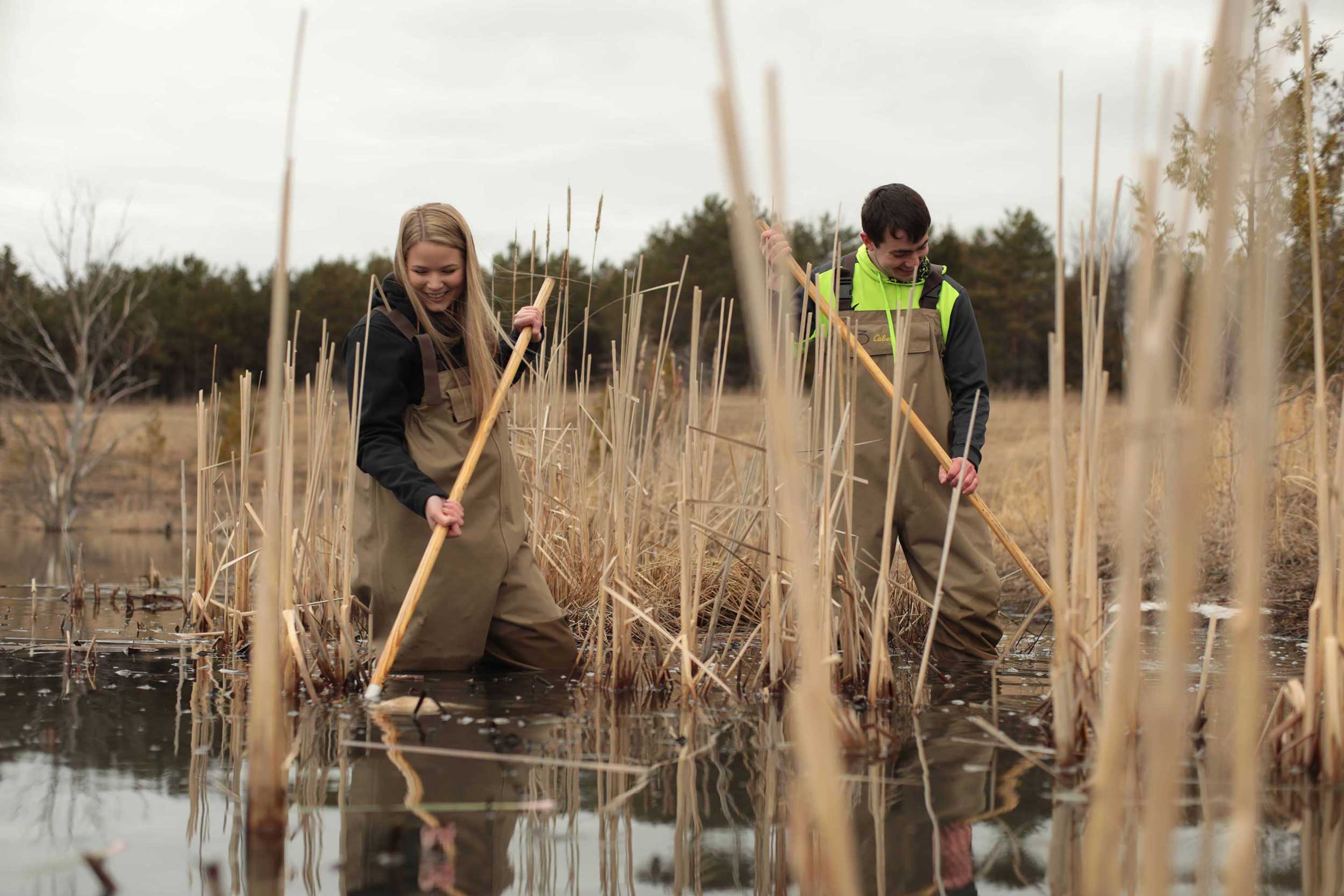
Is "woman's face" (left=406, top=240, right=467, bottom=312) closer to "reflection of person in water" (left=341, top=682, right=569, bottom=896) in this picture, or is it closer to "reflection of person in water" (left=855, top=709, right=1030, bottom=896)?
"reflection of person in water" (left=341, top=682, right=569, bottom=896)

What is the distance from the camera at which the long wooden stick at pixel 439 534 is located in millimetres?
2855

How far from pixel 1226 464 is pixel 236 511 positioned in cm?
495

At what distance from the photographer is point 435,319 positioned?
Result: 3.43 m

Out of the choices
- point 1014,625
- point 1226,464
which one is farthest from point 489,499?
point 1226,464

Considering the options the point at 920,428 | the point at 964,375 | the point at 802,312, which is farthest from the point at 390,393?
the point at 964,375

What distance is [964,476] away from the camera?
3.28m

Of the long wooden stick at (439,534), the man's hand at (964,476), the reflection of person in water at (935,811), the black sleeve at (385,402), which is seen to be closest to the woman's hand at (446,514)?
the long wooden stick at (439,534)

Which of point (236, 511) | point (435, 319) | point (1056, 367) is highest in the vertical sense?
point (435, 319)

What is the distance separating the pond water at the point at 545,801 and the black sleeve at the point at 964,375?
2.97ft

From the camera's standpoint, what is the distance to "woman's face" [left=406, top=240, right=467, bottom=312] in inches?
130

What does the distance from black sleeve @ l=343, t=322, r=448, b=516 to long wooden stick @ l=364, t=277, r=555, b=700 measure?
85 millimetres

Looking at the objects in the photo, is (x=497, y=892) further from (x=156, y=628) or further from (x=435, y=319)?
(x=156, y=628)

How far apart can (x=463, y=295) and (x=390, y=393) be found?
389 millimetres

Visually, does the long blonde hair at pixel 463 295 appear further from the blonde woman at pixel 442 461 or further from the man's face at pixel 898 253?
the man's face at pixel 898 253
